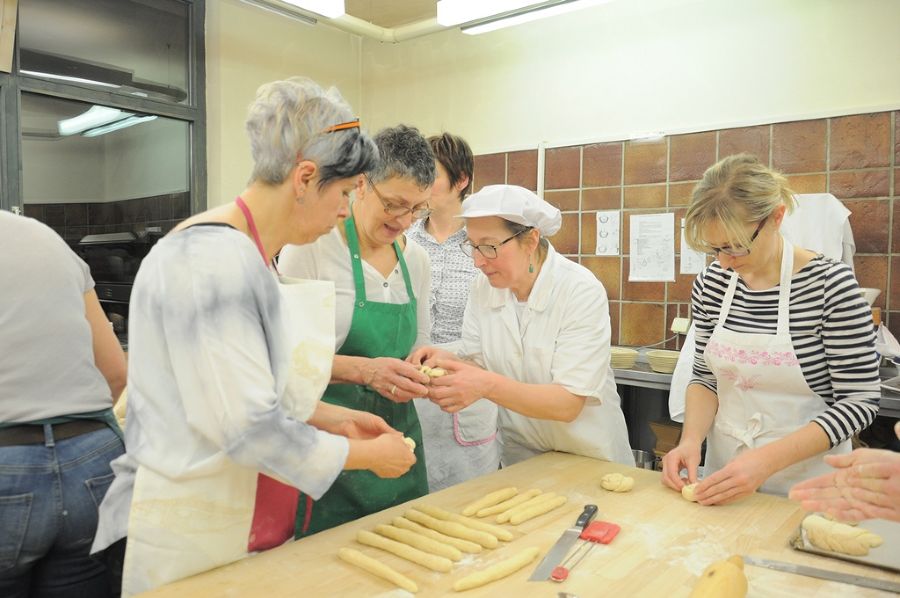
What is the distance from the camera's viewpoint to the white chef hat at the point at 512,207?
2.08 metres

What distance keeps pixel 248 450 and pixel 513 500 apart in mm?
805

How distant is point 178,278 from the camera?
1.21 metres

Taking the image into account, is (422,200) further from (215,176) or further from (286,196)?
(215,176)

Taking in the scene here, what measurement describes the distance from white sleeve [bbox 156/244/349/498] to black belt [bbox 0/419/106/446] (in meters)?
0.65

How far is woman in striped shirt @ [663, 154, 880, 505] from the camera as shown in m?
1.81

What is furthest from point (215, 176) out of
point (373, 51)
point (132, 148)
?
point (373, 51)

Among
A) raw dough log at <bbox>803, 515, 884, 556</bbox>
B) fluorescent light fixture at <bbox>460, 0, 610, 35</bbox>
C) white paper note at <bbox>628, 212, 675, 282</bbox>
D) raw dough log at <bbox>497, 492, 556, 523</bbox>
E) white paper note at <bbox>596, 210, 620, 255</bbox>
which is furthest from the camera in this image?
white paper note at <bbox>596, 210, 620, 255</bbox>

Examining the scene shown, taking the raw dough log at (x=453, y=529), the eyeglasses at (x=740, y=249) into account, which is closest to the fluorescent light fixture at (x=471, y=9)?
the eyeglasses at (x=740, y=249)

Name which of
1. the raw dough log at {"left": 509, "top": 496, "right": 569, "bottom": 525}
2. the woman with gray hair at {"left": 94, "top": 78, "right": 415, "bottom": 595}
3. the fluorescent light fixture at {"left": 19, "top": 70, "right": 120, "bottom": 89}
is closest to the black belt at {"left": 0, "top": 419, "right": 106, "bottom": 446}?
the woman with gray hair at {"left": 94, "top": 78, "right": 415, "bottom": 595}

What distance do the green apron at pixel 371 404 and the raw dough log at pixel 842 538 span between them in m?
1.10

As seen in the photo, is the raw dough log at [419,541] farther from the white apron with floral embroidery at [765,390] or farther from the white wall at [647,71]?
the white wall at [647,71]

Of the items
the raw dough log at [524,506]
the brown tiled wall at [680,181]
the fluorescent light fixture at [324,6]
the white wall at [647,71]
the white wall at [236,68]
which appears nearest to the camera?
the raw dough log at [524,506]

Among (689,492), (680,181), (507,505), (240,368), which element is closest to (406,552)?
(507,505)

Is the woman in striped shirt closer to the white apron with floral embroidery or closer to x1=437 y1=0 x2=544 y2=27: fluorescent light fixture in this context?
the white apron with floral embroidery
